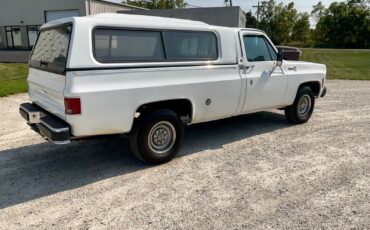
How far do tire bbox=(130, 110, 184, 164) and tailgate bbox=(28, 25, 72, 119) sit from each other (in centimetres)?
103

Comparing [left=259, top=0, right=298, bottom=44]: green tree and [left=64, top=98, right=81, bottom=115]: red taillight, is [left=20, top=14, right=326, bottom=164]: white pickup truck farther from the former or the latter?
[left=259, top=0, right=298, bottom=44]: green tree

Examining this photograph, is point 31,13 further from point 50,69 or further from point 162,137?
point 162,137

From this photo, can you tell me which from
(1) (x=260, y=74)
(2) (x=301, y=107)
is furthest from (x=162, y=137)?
(2) (x=301, y=107)

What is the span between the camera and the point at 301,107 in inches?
279

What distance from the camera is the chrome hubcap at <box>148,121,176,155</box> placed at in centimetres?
473

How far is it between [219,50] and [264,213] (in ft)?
8.89

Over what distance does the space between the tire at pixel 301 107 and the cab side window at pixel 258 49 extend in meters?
1.17

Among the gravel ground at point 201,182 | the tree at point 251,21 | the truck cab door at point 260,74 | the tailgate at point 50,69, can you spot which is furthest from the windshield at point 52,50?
the tree at point 251,21

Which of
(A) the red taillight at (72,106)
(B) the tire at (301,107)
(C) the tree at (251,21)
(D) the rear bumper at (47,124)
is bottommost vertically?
(B) the tire at (301,107)

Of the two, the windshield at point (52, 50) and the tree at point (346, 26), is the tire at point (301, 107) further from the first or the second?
the tree at point (346, 26)

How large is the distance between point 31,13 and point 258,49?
84.7 feet

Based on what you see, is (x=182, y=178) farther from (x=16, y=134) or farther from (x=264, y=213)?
(x=16, y=134)

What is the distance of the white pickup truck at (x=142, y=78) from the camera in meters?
3.97

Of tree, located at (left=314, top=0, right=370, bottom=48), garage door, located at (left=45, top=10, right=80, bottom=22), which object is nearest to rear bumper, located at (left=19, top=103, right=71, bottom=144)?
garage door, located at (left=45, top=10, right=80, bottom=22)
